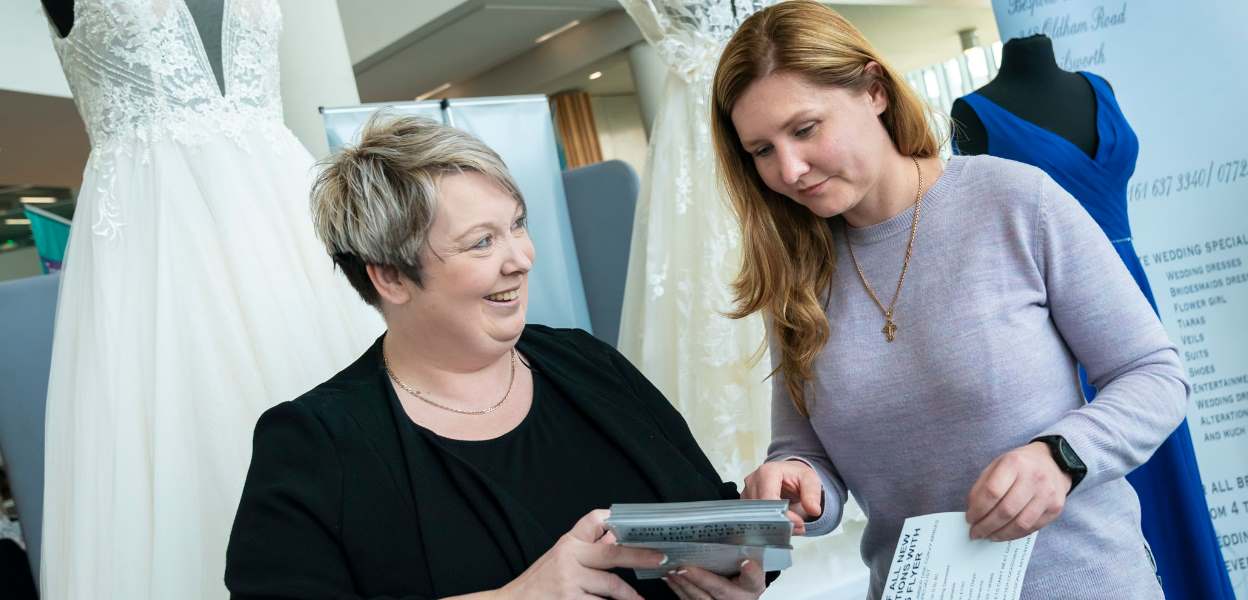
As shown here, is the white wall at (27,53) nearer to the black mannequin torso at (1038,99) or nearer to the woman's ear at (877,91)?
the black mannequin torso at (1038,99)

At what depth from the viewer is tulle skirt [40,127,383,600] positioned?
1.86 meters

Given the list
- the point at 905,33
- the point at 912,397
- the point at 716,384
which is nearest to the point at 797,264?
the point at 912,397

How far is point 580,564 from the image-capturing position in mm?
1216

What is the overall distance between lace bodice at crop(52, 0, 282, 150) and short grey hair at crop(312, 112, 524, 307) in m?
1.01

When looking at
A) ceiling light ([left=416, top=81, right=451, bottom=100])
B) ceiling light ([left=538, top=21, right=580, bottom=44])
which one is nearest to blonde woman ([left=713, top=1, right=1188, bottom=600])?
ceiling light ([left=538, top=21, right=580, bottom=44])

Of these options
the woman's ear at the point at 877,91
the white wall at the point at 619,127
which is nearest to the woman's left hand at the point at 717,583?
the woman's ear at the point at 877,91

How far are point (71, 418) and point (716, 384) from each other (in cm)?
151

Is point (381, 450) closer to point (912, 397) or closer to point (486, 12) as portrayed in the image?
point (912, 397)

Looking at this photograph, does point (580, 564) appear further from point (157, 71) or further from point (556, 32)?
point (556, 32)

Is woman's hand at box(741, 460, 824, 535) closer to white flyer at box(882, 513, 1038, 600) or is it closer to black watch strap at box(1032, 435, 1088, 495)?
white flyer at box(882, 513, 1038, 600)

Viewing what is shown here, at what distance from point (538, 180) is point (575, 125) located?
915 centimetres

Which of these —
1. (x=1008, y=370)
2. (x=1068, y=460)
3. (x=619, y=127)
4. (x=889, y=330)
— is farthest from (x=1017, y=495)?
(x=619, y=127)

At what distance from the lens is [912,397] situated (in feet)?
4.65

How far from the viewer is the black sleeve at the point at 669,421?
1607mm
